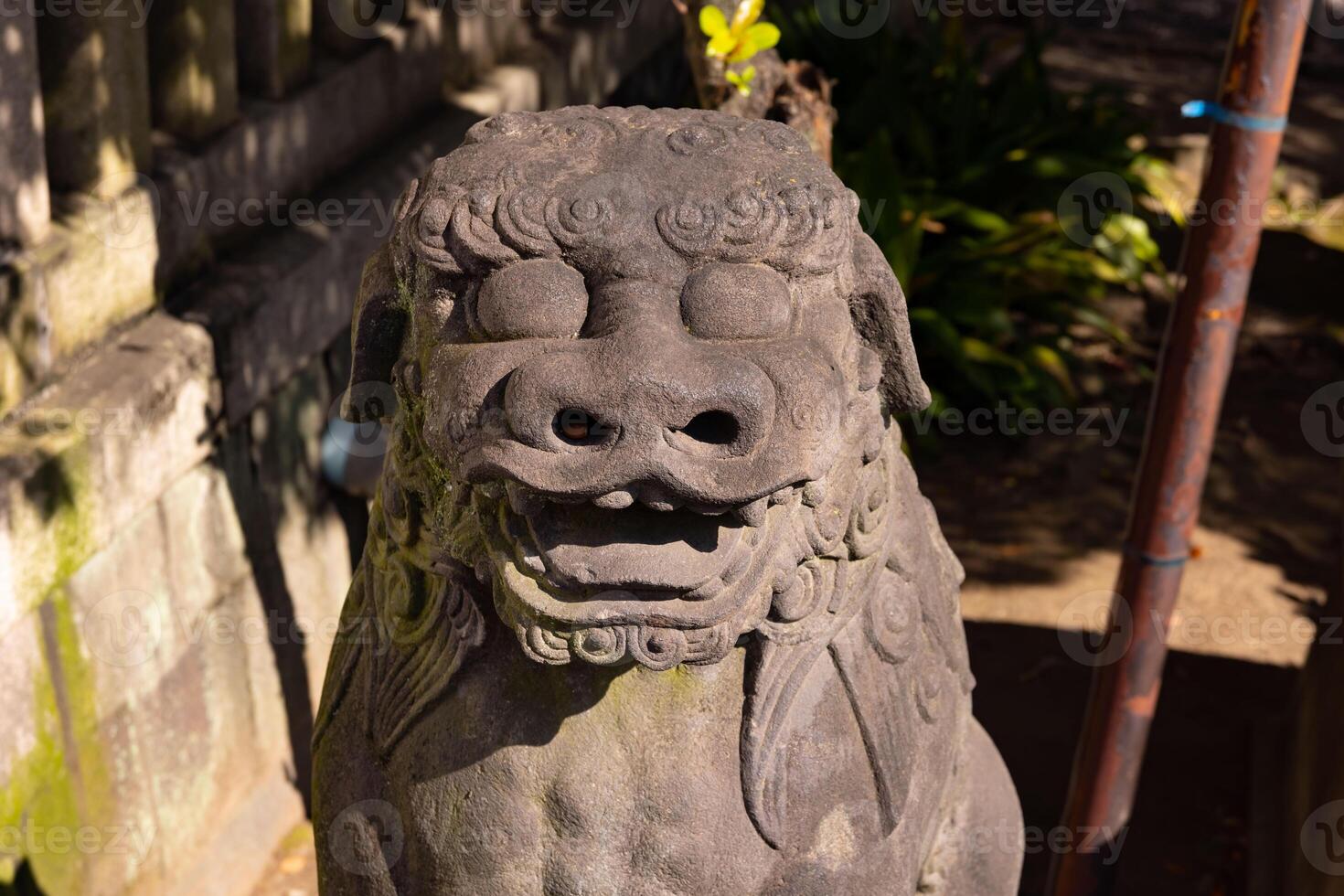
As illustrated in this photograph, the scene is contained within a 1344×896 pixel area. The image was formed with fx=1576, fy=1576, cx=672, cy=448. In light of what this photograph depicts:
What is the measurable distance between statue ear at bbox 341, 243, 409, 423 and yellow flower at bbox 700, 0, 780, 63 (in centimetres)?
118

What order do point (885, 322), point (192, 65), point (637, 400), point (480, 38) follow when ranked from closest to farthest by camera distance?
point (637, 400) < point (885, 322) < point (192, 65) < point (480, 38)

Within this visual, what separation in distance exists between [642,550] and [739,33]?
159 cm

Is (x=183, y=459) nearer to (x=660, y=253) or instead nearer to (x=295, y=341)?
(x=295, y=341)

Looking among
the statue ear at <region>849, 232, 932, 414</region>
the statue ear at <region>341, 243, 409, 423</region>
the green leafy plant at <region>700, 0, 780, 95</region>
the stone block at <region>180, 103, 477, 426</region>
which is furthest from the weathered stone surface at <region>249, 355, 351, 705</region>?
the statue ear at <region>849, 232, 932, 414</region>

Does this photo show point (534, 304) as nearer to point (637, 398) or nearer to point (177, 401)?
point (637, 398)

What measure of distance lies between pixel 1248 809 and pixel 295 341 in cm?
320

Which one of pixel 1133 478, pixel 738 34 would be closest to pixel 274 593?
pixel 738 34

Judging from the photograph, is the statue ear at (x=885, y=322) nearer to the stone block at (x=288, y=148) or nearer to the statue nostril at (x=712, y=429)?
the statue nostril at (x=712, y=429)

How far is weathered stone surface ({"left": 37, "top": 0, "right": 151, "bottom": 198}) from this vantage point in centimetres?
359

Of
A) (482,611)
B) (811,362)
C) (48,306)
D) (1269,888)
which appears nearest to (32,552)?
(48,306)

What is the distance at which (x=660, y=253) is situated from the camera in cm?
185

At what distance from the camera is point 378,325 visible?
2.05 m

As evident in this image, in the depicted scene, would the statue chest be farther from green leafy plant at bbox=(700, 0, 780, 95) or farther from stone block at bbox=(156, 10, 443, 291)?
stone block at bbox=(156, 10, 443, 291)

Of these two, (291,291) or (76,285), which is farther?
(291,291)
